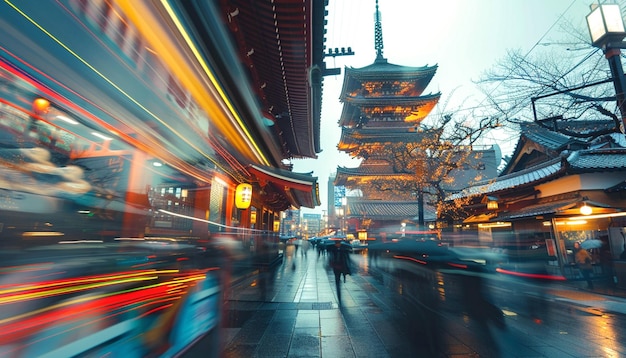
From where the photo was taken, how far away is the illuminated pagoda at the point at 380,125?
27844 mm

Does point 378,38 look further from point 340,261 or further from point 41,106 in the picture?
point 41,106

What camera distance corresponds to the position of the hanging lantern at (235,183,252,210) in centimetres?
902

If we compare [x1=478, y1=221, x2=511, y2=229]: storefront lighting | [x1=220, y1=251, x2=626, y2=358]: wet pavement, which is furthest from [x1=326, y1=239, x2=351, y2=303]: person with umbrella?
[x1=478, y1=221, x2=511, y2=229]: storefront lighting

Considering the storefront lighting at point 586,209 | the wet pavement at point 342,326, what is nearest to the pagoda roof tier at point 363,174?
the storefront lighting at point 586,209

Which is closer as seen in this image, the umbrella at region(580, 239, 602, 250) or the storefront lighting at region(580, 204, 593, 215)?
the storefront lighting at region(580, 204, 593, 215)

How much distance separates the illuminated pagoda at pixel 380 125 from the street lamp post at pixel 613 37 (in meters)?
19.8

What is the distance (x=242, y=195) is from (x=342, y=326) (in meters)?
5.44

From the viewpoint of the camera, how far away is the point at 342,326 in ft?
16.1

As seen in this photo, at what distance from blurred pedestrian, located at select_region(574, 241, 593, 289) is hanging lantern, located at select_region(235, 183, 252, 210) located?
11.2m

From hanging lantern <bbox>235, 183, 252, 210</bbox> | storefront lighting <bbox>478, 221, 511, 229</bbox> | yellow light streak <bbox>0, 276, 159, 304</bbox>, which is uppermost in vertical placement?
hanging lantern <bbox>235, 183, 252, 210</bbox>

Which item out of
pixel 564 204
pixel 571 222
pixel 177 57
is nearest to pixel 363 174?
pixel 571 222

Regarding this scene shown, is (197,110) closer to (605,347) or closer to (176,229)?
(176,229)

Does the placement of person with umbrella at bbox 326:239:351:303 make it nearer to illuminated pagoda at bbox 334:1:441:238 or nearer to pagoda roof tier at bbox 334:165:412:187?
illuminated pagoda at bbox 334:1:441:238

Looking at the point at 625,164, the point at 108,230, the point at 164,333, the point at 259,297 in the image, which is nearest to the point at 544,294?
the point at 625,164
